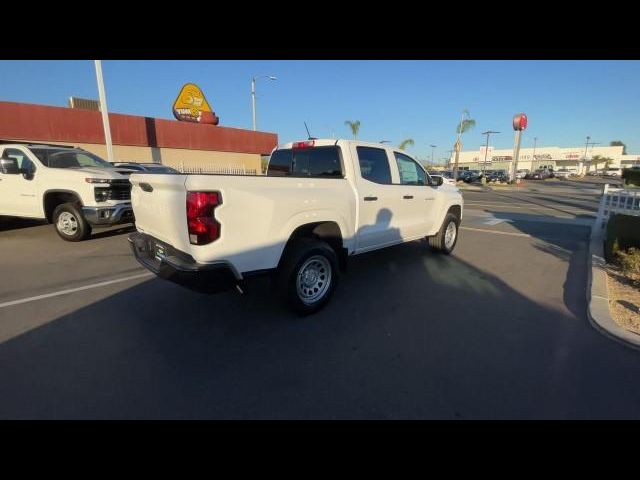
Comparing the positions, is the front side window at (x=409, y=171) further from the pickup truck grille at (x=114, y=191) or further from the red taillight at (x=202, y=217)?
the pickup truck grille at (x=114, y=191)

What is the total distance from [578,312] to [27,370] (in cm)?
581

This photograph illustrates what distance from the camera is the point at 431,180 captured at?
5.86 meters

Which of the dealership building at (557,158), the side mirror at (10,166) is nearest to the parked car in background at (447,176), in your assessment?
the side mirror at (10,166)

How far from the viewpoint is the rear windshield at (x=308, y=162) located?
4.31 metres

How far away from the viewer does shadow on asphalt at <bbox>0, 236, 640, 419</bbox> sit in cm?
235

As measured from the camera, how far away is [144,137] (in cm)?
1847

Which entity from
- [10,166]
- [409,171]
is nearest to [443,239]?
[409,171]

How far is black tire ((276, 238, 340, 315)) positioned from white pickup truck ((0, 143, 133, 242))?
523cm

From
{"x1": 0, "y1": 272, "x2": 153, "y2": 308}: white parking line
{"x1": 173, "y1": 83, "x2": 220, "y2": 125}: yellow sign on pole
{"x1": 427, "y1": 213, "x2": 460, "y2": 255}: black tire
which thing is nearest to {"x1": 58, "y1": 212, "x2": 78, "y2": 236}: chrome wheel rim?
{"x1": 0, "y1": 272, "x2": 153, "y2": 308}: white parking line

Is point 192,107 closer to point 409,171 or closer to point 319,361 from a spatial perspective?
point 409,171

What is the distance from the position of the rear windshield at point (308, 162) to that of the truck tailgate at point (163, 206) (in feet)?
5.20

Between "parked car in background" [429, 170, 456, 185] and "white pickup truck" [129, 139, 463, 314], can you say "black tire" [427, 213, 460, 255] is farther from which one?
"white pickup truck" [129, 139, 463, 314]
